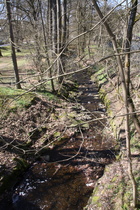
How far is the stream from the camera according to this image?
4949 mm

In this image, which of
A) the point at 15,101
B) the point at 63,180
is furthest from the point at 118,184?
the point at 15,101

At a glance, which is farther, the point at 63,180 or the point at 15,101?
the point at 15,101

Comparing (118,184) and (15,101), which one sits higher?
(15,101)

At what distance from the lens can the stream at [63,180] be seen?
16.2ft

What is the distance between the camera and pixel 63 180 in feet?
18.7

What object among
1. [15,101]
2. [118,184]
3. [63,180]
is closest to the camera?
[118,184]

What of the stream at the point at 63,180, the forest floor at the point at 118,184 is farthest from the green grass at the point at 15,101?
the forest floor at the point at 118,184

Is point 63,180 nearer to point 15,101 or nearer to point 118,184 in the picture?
point 118,184

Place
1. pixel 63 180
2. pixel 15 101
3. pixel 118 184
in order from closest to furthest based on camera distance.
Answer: pixel 118 184
pixel 63 180
pixel 15 101

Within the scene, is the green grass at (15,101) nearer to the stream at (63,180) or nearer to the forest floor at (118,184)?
the stream at (63,180)

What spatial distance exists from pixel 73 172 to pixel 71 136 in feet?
7.39

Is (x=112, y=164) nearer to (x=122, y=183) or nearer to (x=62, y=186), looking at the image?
(x=122, y=183)

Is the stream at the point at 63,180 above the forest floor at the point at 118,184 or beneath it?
beneath

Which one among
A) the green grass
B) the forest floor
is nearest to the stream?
the forest floor
